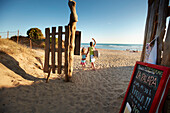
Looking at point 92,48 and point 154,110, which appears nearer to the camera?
point 154,110

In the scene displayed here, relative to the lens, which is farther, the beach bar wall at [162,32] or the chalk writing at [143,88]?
the beach bar wall at [162,32]

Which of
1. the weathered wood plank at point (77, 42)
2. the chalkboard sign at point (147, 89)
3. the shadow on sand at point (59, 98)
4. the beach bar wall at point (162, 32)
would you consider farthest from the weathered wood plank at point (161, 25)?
the weathered wood plank at point (77, 42)

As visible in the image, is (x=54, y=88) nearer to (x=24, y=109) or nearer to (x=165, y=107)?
(x=24, y=109)

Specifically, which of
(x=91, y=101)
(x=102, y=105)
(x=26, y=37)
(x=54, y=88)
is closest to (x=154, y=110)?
(x=102, y=105)

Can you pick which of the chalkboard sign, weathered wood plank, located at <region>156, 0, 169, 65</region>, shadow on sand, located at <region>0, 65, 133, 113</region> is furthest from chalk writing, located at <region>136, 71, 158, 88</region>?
shadow on sand, located at <region>0, 65, 133, 113</region>

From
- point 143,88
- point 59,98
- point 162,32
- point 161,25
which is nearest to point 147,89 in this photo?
point 143,88

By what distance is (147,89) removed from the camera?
4.92 ft

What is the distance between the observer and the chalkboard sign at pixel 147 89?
1.23 meters

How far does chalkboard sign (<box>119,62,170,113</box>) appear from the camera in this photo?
4.04 feet

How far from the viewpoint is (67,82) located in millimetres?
4203

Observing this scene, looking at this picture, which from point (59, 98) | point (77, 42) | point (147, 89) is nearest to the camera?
point (147, 89)

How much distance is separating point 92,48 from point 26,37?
72.4 feet

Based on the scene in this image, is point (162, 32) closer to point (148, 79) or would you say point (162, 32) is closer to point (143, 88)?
point (148, 79)

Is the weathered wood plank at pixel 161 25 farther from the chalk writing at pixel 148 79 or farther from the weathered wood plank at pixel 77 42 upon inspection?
the weathered wood plank at pixel 77 42
